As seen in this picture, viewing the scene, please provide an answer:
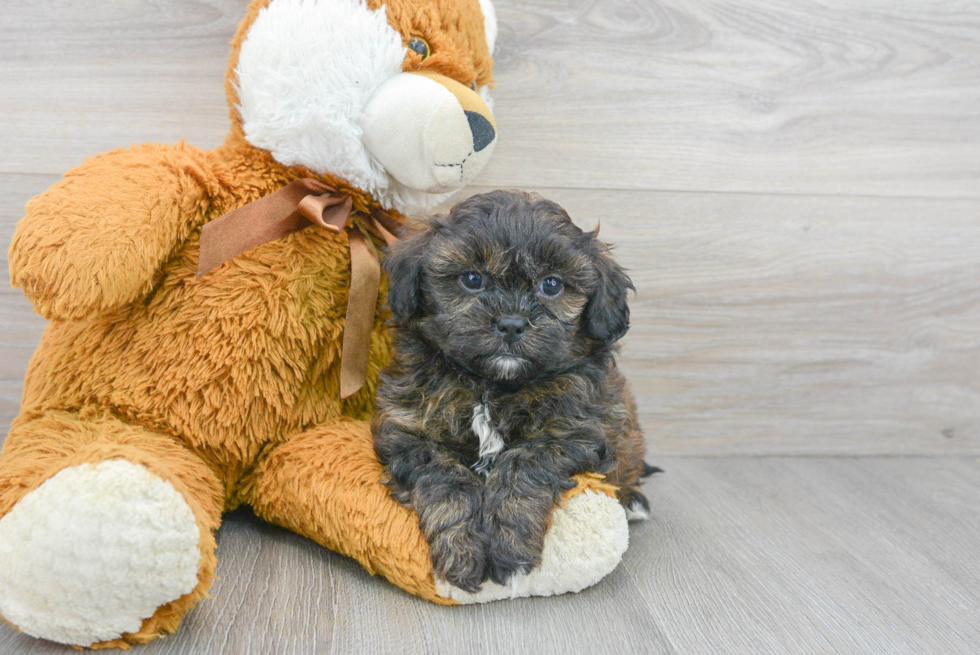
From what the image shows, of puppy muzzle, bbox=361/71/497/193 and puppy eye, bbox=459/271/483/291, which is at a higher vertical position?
puppy muzzle, bbox=361/71/497/193

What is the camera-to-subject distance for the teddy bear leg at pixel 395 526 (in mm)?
1365

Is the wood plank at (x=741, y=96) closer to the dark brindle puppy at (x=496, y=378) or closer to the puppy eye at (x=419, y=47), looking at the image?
the puppy eye at (x=419, y=47)

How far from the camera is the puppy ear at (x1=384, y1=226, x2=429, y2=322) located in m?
1.39

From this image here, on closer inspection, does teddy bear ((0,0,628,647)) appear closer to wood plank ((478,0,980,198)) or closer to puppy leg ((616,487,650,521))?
puppy leg ((616,487,650,521))

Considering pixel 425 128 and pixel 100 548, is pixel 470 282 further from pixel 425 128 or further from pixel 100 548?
pixel 100 548

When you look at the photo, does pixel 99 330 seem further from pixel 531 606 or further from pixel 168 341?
pixel 531 606

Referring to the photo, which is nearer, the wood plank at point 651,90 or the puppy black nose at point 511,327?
the puppy black nose at point 511,327

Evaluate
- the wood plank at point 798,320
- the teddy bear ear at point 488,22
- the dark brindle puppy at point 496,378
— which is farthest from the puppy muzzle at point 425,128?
the wood plank at point 798,320

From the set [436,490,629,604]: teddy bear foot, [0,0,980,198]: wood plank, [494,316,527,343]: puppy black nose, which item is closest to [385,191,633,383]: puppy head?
[494,316,527,343]: puppy black nose

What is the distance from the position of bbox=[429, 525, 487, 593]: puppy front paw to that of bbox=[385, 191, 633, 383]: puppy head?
278 millimetres

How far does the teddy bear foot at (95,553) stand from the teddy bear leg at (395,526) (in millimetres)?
314

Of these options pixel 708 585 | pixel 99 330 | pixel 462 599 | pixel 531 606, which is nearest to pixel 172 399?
pixel 99 330

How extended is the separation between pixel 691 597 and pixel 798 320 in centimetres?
108

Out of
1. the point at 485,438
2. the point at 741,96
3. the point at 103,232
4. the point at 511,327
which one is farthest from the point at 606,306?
the point at 741,96
